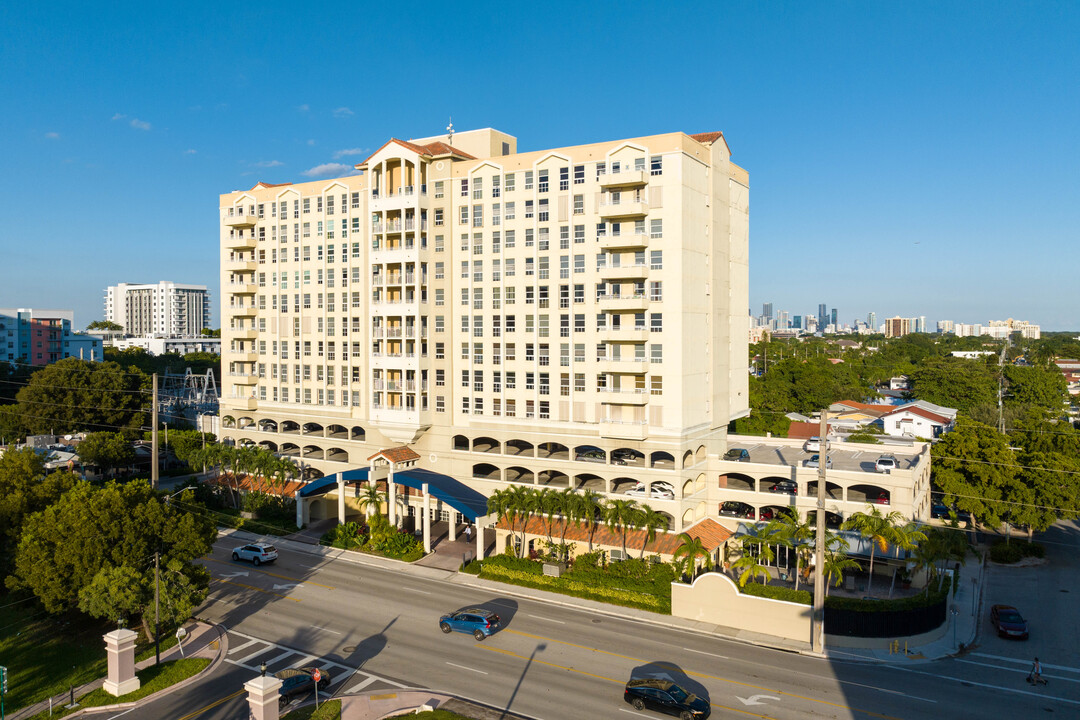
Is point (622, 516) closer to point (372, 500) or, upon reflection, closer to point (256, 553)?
point (372, 500)

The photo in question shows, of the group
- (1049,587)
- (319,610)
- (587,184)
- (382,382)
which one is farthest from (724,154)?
(319,610)

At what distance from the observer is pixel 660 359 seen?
56.6m

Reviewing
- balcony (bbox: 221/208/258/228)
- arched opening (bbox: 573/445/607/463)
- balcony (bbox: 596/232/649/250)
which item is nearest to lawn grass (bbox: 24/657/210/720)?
arched opening (bbox: 573/445/607/463)

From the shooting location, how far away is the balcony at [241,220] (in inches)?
3022

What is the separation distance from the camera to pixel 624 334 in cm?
5644

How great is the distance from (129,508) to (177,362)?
155 m

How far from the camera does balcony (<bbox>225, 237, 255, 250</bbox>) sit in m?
77.2

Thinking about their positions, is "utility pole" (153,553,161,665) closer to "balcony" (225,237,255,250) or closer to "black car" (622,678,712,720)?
"black car" (622,678,712,720)

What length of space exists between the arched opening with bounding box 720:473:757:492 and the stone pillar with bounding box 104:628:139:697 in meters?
43.5

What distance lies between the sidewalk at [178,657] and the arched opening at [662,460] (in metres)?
32.9

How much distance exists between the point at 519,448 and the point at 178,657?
33.4 meters

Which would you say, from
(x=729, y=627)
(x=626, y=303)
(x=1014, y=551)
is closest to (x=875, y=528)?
(x=729, y=627)

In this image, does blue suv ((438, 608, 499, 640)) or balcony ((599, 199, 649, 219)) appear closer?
blue suv ((438, 608, 499, 640))

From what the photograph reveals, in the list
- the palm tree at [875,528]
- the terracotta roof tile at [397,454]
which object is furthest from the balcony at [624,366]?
the terracotta roof tile at [397,454]
